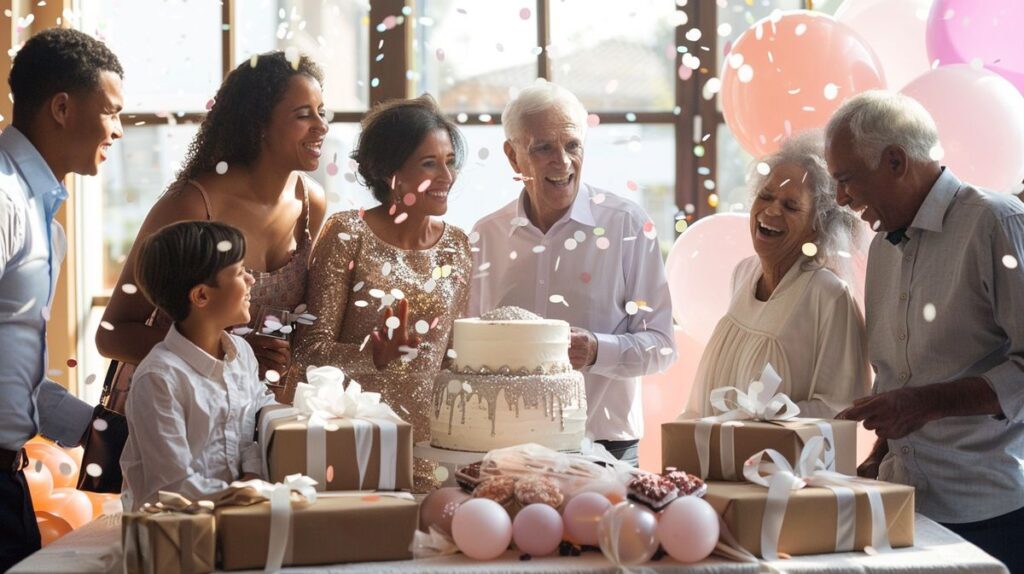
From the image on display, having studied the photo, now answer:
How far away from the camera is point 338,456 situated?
1.83 metres

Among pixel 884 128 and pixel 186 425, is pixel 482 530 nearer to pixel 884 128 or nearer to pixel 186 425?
pixel 186 425

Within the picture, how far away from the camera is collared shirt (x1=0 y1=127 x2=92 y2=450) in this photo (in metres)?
2.11

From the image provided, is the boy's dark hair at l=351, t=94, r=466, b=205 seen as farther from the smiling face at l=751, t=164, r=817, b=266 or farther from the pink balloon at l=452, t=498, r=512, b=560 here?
the pink balloon at l=452, t=498, r=512, b=560

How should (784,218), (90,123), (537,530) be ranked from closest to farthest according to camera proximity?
1. (537,530)
2. (90,123)
3. (784,218)

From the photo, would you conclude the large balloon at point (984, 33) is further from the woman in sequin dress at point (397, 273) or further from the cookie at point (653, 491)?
the cookie at point (653, 491)

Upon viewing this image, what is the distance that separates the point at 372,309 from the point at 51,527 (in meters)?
1.40

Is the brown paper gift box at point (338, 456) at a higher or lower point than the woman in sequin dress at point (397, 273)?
lower

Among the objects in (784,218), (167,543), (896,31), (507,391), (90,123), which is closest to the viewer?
(167,543)

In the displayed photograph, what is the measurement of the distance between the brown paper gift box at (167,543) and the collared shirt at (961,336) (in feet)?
4.56

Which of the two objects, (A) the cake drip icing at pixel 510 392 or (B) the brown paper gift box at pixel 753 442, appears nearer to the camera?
(B) the brown paper gift box at pixel 753 442

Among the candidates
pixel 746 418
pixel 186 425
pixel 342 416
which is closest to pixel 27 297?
pixel 186 425

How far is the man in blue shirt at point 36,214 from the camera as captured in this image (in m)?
2.12

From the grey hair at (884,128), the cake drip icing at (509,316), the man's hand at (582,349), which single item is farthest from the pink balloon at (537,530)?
the grey hair at (884,128)

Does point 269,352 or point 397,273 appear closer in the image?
point 269,352
